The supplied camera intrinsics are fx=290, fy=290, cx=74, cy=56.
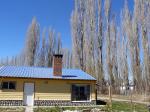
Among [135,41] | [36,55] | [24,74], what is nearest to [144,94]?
[135,41]

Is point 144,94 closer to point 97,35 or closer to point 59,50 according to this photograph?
point 97,35

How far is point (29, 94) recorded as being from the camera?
2291 cm

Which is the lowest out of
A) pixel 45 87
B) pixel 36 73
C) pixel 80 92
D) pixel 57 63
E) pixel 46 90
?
pixel 80 92

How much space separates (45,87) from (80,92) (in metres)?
2.98

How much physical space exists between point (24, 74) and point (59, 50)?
3268 cm

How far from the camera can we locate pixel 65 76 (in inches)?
960

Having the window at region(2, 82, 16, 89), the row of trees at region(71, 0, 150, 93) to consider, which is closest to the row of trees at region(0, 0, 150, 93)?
the row of trees at region(71, 0, 150, 93)

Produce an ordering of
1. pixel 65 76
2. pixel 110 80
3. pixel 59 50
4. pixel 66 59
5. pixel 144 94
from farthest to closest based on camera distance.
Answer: pixel 66 59 → pixel 59 50 → pixel 110 80 → pixel 144 94 → pixel 65 76

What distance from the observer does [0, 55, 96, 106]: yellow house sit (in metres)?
22.4

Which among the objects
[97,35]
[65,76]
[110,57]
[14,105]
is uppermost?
[97,35]

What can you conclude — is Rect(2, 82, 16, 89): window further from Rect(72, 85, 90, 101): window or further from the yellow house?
Rect(72, 85, 90, 101): window

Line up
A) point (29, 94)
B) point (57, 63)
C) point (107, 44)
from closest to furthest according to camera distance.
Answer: point (29, 94), point (57, 63), point (107, 44)

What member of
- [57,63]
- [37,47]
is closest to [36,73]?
[57,63]

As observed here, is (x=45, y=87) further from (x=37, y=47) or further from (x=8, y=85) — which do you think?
(x=37, y=47)
